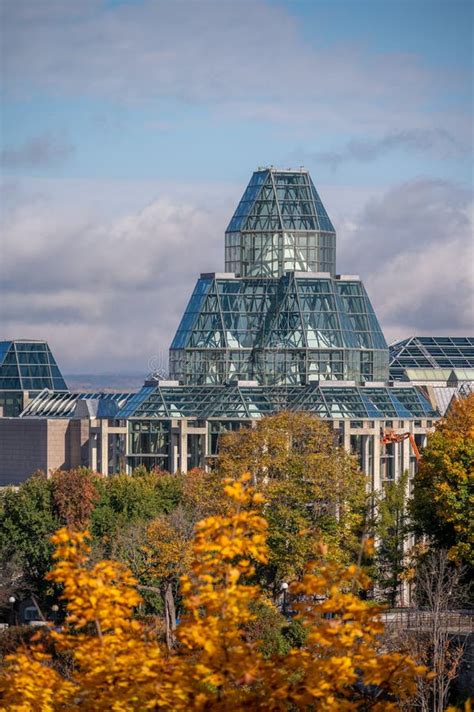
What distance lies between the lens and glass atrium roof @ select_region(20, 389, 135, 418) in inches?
7056

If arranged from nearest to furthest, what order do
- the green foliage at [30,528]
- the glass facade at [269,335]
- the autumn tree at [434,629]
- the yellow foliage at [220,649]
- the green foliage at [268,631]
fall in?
the yellow foliage at [220,649], the autumn tree at [434,629], the green foliage at [268,631], the green foliage at [30,528], the glass facade at [269,335]

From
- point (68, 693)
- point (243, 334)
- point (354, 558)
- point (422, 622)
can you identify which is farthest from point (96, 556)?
point (243, 334)

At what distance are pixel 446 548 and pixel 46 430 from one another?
86742 mm

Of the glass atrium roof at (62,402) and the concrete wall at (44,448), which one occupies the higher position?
the glass atrium roof at (62,402)

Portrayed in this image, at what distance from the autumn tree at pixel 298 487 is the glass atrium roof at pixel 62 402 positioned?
70734 millimetres

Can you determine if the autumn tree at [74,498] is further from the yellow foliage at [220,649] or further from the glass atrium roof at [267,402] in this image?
the yellow foliage at [220,649]

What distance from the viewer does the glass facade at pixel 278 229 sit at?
170 meters

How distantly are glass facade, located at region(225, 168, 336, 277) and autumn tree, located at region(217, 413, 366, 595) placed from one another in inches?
2432

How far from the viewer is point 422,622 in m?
78.7

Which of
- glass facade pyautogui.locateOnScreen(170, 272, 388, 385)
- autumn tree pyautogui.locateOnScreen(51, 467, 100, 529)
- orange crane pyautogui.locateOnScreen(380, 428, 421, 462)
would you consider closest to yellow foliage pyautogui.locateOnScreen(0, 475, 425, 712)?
autumn tree pyautogui.locateOnScreen(51, 467, 100, 529)

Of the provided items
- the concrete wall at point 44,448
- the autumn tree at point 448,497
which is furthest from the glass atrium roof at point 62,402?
the autumn tree at point 448,497

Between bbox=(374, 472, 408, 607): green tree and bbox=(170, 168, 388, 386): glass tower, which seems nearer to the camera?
bbox=(374, 472, 408, 607): green tree

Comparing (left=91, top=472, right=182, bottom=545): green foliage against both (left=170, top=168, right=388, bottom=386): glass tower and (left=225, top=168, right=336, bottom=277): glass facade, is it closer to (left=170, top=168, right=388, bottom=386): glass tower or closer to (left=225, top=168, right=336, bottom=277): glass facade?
(left=170, top=168, right=388, bottom=386): glass tower

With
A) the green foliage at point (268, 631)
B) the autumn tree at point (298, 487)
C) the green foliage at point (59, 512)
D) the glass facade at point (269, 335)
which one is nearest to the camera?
the green foliage at point (268, 631)
